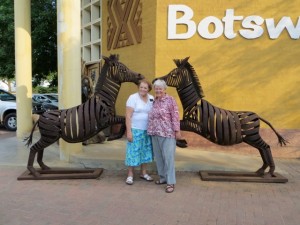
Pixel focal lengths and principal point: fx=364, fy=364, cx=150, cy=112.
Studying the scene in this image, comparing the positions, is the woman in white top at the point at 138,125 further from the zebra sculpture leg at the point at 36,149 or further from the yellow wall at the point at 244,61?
the yellow wall at the point at 244,61

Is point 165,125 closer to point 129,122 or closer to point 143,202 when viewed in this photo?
point 129,122

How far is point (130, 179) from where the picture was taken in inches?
232

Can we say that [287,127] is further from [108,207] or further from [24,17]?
[24,17]

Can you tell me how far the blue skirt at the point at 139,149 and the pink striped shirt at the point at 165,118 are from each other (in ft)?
1.07

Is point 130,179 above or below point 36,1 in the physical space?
below

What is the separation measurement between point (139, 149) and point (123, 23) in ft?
16.1

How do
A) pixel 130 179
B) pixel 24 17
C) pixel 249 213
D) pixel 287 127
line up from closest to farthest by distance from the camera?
pixel 249 213 < pixel 130 179 < pixel 287 127 < pixel 24 17

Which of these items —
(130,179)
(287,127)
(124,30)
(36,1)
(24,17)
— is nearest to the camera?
(130,179)

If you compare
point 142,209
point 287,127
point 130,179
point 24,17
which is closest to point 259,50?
point 287,127

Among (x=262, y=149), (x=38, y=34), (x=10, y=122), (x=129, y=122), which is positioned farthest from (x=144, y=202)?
(x=38, y=34)

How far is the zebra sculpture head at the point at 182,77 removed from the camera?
5996 mm

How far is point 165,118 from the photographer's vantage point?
18.0 feet

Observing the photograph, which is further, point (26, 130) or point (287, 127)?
point (26, 130)

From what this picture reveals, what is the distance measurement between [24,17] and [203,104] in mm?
6844
